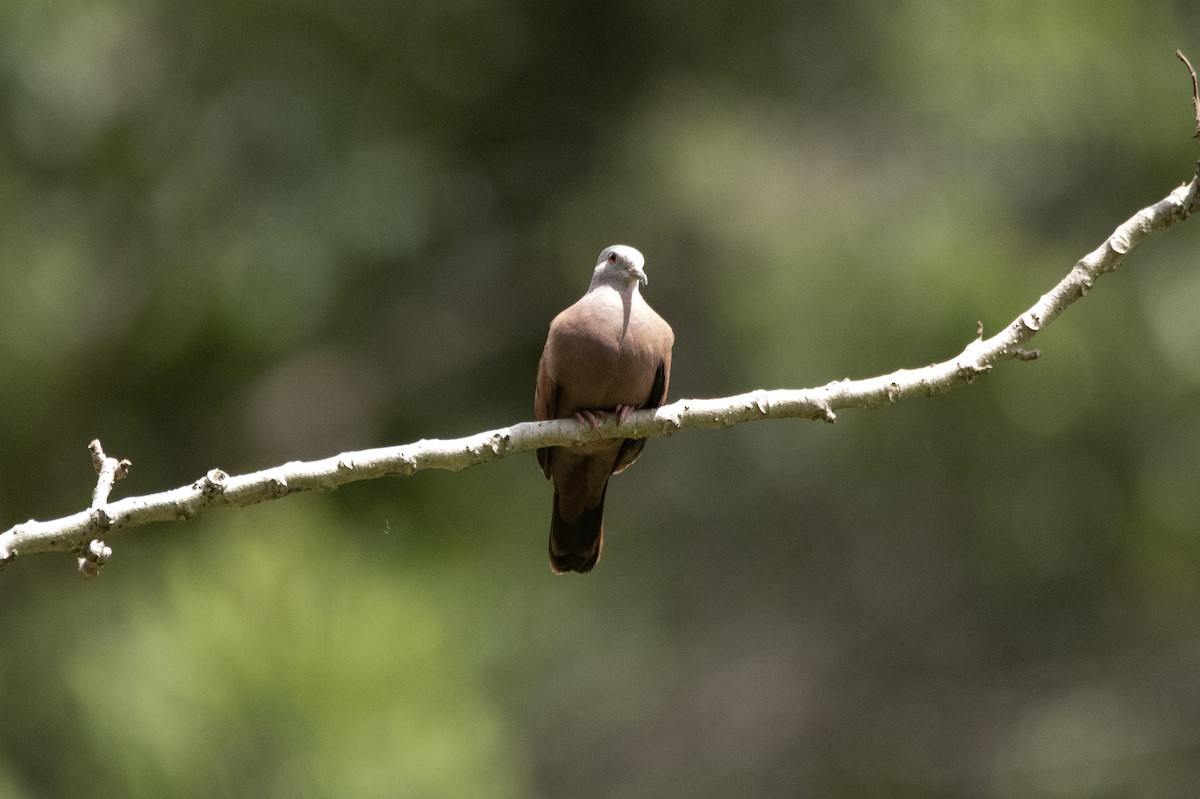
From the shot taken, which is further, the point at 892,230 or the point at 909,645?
the point at 909,645

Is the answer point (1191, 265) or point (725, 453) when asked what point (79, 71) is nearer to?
point (725, 453)

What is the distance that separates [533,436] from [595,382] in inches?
27.1

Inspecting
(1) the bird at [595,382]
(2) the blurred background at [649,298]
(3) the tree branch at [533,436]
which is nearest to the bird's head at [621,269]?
(1) the bird at [595,382]

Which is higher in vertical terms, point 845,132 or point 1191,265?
point 845,132

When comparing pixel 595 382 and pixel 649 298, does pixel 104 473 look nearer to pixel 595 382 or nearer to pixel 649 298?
pixel 595 382

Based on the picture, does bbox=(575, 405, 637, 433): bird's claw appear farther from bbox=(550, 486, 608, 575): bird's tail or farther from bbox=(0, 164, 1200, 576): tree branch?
bbox=(550, 486, 608, 575): bird's tail

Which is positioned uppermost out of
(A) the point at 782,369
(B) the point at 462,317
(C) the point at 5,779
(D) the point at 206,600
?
(B) the point at 462,317

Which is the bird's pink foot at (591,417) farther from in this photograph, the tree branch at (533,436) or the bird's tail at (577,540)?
the bird's tail at (577,540)

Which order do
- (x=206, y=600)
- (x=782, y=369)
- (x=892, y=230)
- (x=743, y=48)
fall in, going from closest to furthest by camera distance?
(x=206, y=600) < (x=782, y=369) < (x=892, y=230) < (x=743, y=48)

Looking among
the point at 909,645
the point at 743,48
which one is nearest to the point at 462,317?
the point at 743,48

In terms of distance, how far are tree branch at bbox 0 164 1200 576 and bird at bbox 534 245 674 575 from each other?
430 millimetres

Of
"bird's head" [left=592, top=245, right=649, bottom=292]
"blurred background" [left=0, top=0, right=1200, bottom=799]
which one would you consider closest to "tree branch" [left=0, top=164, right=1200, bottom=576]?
"bird's head" [left=592, top=245, right=649, bottom=292]

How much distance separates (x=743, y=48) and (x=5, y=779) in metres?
6.34

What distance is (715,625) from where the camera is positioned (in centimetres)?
1198
